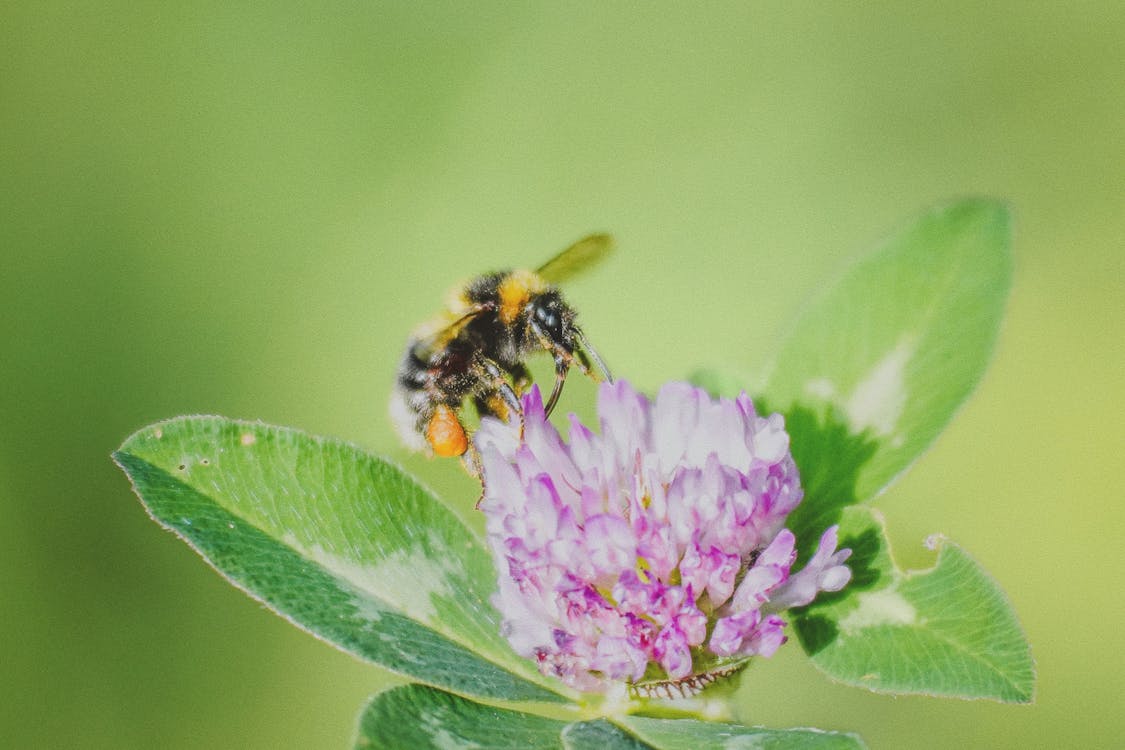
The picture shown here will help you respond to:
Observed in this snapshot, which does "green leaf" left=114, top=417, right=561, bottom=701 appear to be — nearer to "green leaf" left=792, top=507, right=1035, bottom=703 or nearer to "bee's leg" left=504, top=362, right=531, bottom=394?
"bee's leg" left=504, top=362, right=531, bottom=394

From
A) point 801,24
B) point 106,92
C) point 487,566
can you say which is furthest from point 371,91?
point 487,566

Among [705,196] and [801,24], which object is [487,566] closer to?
[705,196]

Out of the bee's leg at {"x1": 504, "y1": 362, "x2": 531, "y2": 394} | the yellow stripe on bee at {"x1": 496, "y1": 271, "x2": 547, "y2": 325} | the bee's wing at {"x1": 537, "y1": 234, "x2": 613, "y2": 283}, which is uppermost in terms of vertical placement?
the bee's wing at {"x1": 537, "y1": 234, "x2": 613, "y2": 283}

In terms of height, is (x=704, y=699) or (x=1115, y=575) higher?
(x=1115, y=575)

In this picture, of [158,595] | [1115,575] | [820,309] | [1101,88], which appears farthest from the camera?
[1101,88]

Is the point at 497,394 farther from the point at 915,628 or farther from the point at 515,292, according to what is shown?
the point at 915,628

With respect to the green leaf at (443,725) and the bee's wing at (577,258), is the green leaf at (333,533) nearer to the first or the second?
the green leaf at (443,725)

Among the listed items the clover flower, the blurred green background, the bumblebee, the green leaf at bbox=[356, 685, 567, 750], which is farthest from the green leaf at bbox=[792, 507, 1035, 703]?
the blurred green background
